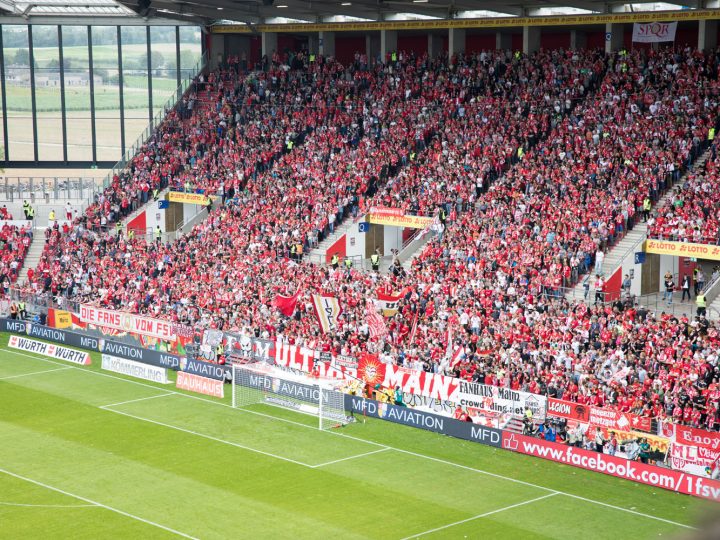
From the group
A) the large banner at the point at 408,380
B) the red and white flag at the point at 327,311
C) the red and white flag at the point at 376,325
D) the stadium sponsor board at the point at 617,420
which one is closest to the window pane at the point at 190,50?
the red and white flag at the point at 327,311

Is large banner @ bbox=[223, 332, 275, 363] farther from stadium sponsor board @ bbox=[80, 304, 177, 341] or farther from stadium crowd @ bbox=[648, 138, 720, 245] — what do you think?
stadium crowd @ bbox=[648, 138, 720, 245]

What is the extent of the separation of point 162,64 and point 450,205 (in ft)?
89.3

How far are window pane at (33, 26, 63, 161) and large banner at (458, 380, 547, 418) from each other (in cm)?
4028

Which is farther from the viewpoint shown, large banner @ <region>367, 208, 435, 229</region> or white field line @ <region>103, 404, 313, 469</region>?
large banner @ <region>367, 208, 435, 229</region>

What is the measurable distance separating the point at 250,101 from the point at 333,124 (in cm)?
693

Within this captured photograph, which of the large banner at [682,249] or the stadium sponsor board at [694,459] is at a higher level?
the large banner at [682,249]

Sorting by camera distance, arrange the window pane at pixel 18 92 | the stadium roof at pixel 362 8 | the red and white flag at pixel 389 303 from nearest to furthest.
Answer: the red and white flag at pixel 389 303 < the stadium roof at pixel 362 8 < the window pane at pixel 18 92

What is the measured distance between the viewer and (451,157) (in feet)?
140

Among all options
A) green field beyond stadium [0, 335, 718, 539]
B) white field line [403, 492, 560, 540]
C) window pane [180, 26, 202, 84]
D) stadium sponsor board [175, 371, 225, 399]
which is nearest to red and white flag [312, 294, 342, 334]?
stadium sponsor board [175, 371, 225, 399]

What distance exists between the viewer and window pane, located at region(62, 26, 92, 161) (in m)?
59.0

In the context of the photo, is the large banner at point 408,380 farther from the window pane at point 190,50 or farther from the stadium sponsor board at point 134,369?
the window pane at point 190,50

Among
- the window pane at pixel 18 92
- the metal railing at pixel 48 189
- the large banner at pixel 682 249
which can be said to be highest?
the window pane at pixel 18 92

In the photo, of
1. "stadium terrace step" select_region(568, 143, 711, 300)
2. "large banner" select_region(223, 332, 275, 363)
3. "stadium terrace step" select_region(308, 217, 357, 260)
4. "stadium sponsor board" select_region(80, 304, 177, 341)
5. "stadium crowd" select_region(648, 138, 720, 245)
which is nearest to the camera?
"stadium crowd" select_region(648, 138, 720, 245)

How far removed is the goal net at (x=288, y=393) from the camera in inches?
1181
